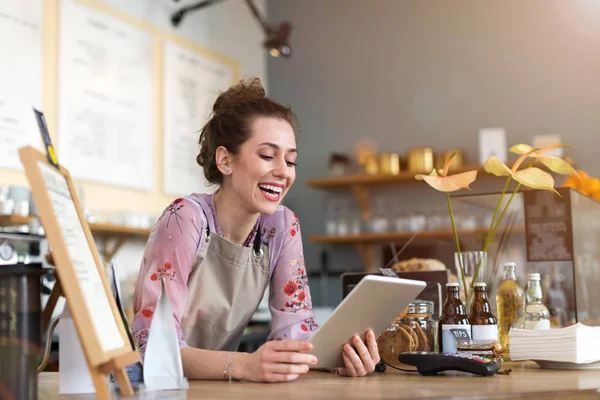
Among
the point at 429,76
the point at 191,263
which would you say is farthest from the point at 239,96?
the point at 429,76

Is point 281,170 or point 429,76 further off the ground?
point 429,76

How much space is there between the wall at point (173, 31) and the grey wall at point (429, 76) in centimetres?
30

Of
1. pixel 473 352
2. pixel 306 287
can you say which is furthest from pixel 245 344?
pixel 473 352

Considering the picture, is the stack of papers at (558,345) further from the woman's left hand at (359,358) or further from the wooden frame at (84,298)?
the wooden frame at (84,298)

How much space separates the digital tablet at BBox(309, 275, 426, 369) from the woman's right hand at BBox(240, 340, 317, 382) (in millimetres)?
72

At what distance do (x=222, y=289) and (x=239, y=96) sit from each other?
0.49 m

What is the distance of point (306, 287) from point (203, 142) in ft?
1.55

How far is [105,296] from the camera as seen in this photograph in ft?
3.68

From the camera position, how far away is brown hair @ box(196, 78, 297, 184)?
1.87 metres

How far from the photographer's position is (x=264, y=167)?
5.94ft

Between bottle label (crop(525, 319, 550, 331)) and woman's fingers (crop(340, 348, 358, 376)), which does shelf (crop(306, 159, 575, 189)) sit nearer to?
bottle label (crop(525, 319, 550, 331))

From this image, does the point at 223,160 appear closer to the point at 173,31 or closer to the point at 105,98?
the point at 105,98

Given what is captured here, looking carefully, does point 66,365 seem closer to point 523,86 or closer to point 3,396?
point 3,396

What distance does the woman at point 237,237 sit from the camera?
1707 millimetres
